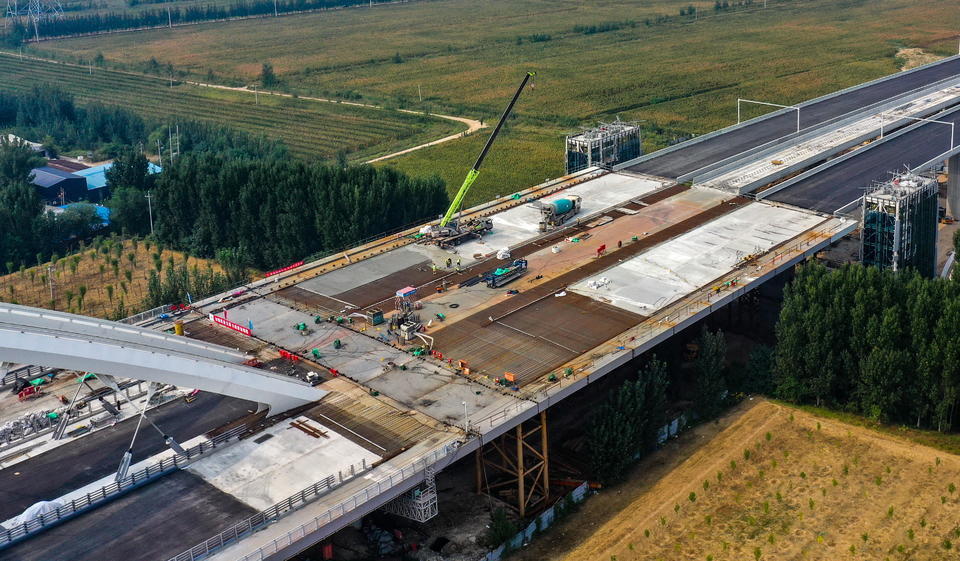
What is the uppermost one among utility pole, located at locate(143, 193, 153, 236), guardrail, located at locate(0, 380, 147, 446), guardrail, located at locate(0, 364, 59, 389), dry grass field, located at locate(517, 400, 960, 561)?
utility pole, located at locate(143, 193, 153, 236)

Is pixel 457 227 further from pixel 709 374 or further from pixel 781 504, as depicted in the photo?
pixel 781 504

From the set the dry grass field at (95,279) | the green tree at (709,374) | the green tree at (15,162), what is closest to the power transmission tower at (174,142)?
the green tree at (15,162)

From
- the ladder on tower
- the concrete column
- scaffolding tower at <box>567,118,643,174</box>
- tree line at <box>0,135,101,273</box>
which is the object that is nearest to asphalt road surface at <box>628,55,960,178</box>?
scaffolding tower at <box>567,118,643,174</box>

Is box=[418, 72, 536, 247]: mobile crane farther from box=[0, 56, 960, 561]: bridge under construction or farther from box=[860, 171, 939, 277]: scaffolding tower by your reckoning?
box=[860, 171, 939, 277]: scaffolding tower

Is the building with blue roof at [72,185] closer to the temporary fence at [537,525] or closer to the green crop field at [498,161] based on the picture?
the green crop field at [498,161]

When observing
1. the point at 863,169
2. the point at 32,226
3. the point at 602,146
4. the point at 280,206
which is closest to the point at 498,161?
the point at 602,146

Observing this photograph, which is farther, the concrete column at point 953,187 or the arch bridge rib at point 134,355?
the concrete column at point 953,187
